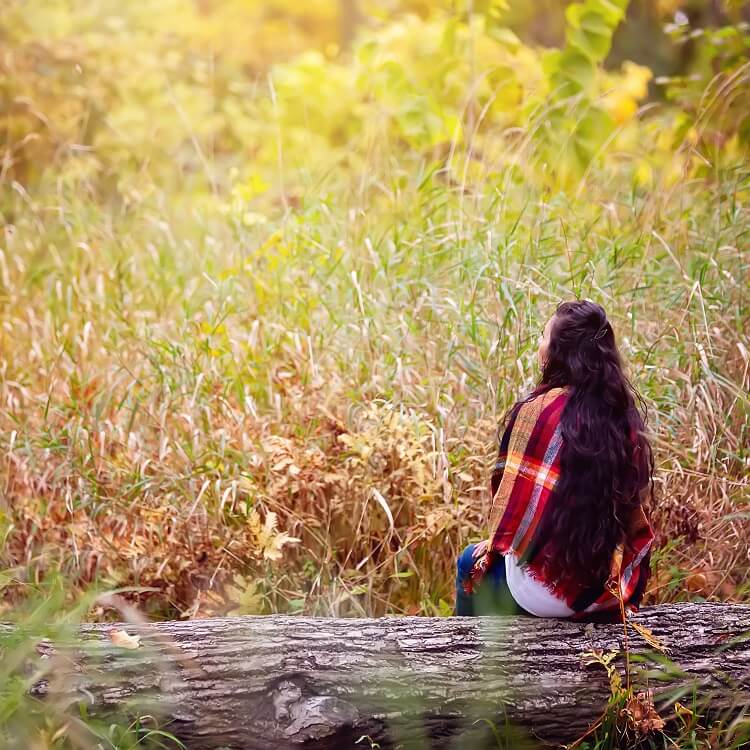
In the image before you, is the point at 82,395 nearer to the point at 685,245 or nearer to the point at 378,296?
the point at 378,296

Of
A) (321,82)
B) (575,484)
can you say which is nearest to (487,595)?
(575,484)

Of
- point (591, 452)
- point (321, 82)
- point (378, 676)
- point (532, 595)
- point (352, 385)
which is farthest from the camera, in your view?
point (321, 82)

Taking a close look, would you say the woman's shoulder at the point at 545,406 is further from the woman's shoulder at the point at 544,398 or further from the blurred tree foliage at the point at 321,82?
the blurred tree foliage at the point at 321,82

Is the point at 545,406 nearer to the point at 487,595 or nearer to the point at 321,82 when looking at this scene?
the point at 487,595

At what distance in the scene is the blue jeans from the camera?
2908 mm

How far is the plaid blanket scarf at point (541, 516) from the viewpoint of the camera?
109 inches

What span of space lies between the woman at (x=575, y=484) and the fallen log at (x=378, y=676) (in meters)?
0.12

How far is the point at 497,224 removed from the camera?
4348 millimetres

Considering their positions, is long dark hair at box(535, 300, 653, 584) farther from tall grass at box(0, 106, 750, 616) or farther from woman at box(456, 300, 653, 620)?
tall grass at box(0, 106, 750, 616)

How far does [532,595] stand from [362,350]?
4.91 ft

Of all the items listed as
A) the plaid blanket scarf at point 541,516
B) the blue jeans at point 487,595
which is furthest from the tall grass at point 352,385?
the plaid blanket scarf at point 541,516

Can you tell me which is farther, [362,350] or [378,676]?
[362,350]

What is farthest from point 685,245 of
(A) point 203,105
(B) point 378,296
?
(A) point 203,105

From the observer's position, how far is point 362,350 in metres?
4.00
